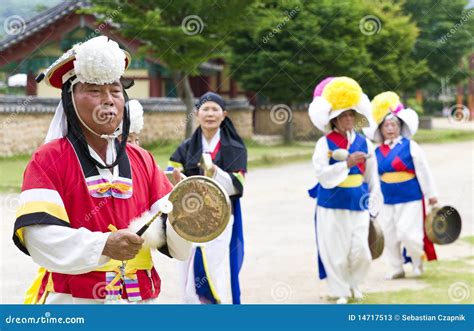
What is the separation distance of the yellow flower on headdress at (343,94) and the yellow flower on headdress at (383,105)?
1285 millimetres

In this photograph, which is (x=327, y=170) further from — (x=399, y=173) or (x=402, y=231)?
(x=402, y=231)

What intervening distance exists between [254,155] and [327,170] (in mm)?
15179

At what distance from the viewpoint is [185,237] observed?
3.41 metres

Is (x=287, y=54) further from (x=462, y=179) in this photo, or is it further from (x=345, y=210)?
(x=345, y=210)

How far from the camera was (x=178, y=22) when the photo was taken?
20656mm

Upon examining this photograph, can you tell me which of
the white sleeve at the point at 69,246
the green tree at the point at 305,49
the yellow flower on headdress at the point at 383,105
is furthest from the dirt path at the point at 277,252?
the green tree at the point at 305,49

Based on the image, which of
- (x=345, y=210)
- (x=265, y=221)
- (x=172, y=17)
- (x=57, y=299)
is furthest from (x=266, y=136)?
(x=57, y=299)

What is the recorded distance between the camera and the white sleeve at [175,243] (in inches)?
138

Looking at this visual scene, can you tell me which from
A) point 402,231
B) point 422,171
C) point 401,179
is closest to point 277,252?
point 402,231

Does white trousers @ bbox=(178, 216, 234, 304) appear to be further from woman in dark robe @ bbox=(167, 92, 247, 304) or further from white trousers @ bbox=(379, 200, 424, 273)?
white trousers @ bbox=(379, 200, 424, 273)

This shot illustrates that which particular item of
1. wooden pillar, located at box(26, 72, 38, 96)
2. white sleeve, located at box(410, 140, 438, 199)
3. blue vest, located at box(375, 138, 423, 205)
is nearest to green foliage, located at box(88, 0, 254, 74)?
wooden pillar, located at box(26, 72, 38, 96)

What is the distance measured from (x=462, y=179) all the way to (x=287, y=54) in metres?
8.56

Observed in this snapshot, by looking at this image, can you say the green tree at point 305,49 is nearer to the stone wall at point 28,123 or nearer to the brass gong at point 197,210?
the stone wall at point 28,123

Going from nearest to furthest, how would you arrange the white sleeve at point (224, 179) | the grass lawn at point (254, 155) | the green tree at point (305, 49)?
the white sleeve at point (224, 179) → the grass lawn at point (254, 155) → the green tree at point (305, 49)
